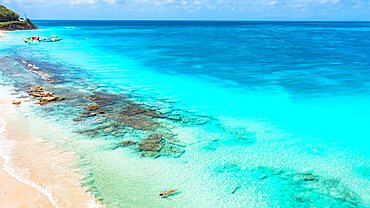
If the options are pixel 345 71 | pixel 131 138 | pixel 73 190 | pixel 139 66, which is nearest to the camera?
pixel 73 190

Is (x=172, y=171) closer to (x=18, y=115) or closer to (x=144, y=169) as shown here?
(x=144, y=169)

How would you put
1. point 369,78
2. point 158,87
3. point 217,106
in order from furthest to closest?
point 369,78 → point 158,87 → point 217,106

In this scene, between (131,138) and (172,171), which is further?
(131,138)

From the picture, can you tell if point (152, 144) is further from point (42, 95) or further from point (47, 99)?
point (42, 95)

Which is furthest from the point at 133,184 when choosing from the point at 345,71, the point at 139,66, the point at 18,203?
the point at 345,71

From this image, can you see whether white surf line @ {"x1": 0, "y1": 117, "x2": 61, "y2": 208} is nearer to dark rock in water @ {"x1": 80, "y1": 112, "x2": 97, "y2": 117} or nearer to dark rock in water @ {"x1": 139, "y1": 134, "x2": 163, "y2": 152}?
dark rock in water @ {"x1": 80, "y1": 112, "x2": 97, "y2": 117}

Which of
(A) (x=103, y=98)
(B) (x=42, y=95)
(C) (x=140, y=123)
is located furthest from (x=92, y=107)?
(B) (x=42, y=95)
